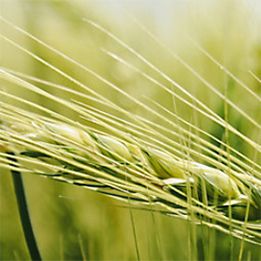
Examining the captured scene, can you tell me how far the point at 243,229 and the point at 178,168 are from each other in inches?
1.9

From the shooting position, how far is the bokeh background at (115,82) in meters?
0.47

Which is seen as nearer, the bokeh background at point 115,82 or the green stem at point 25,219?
the green stem at point 25,219

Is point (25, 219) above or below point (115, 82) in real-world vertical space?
below

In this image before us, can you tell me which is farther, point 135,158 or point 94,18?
point 94,18

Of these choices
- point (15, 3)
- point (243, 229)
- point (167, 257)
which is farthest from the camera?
point (15, 3)

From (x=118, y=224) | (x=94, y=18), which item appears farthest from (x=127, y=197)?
(x=94, y=18)

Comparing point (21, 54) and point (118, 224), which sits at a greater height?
point (21, 54)

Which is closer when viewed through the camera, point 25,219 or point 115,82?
point 25,219

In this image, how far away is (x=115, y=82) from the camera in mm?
511

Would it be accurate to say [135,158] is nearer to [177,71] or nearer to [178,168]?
[178,168]

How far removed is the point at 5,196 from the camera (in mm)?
516

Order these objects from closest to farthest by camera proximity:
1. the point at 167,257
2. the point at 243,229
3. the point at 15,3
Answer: the point at 243,229, the point at 167,257, the point at 15,3

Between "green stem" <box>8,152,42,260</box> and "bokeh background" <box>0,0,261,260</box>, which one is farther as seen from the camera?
"bokeh background" <box>0,0,261,260</box>

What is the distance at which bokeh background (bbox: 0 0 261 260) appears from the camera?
47 cm
